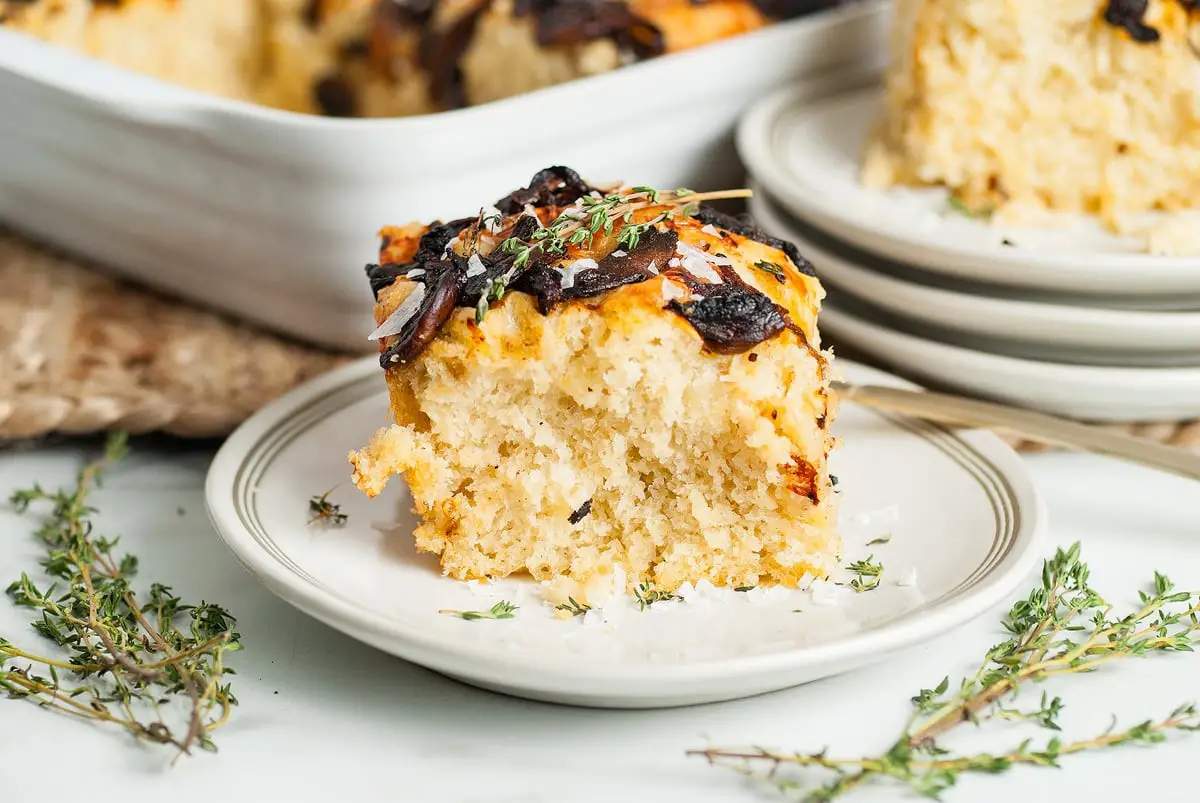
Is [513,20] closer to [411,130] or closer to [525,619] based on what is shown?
[411,130]

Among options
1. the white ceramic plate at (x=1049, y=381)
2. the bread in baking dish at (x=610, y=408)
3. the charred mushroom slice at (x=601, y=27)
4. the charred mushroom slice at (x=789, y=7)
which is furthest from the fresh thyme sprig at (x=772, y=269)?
the charred mushroom slice at (x=789, y=7)

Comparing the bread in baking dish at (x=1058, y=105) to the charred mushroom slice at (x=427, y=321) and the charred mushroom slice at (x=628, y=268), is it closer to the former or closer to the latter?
the charred mushroom slice at (x=628, y=268)

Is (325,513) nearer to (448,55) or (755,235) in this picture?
(755,235)

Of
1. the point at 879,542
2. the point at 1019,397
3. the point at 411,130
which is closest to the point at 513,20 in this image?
the point at 411,130

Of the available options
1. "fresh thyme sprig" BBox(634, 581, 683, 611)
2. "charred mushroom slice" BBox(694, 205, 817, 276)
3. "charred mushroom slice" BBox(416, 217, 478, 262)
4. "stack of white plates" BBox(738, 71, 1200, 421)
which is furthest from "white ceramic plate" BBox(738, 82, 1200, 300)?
"fresh thyme sprig" BBox(634, 581, 683, 611)

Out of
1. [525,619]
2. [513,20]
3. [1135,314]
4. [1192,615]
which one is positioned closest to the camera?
[525,619]

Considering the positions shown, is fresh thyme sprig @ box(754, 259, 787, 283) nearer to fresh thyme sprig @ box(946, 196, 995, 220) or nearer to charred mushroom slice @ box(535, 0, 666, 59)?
fresh thyme sprig @ box(946, 196, 995, 220)
